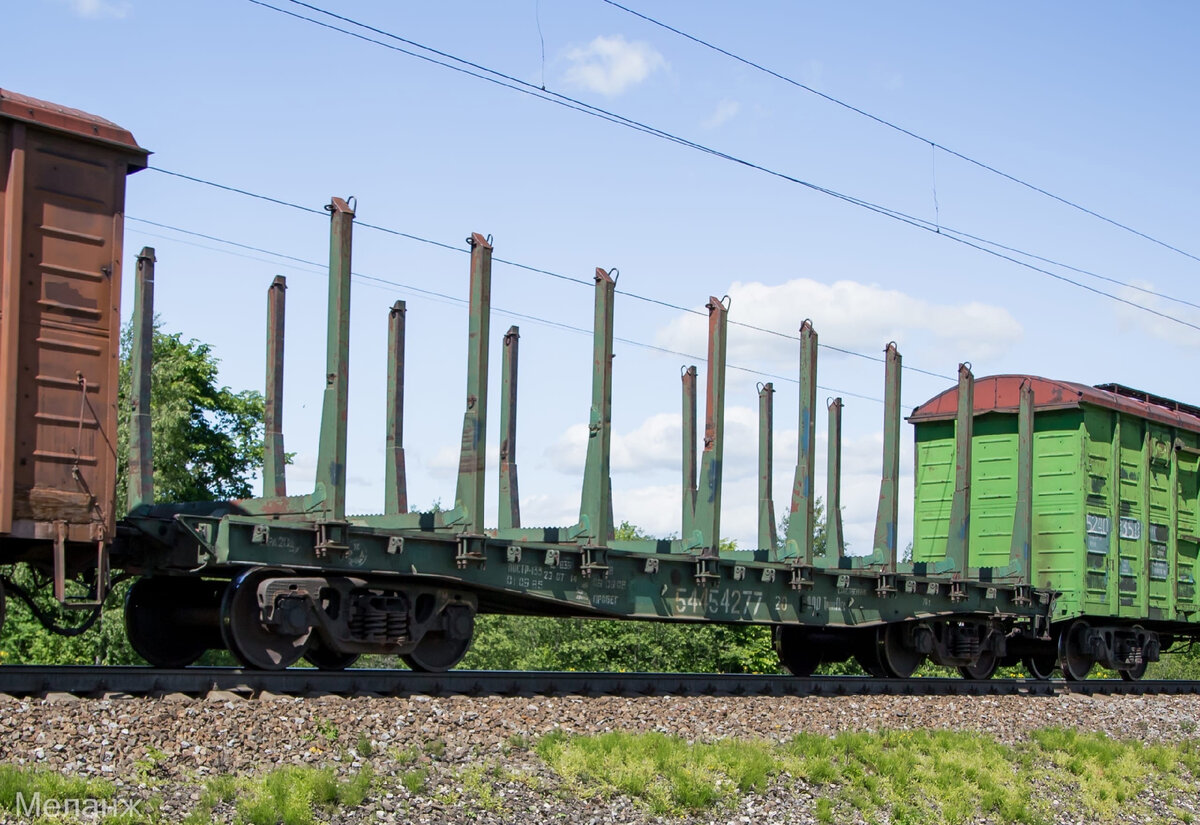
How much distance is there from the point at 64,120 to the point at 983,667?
13915 mm

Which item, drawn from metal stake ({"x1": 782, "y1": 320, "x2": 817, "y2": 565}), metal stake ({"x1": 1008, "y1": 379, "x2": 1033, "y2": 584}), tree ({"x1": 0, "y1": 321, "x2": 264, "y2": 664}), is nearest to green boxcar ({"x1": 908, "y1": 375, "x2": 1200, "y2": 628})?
metal stake ({"x1": 1008, "y1": 379, "x2": 1033, "y2": 584})

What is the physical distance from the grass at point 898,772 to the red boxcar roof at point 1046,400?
7.00 metres

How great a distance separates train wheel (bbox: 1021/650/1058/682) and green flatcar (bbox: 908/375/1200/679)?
0.10ft

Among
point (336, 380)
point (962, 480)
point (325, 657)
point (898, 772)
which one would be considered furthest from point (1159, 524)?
point (336, 380)

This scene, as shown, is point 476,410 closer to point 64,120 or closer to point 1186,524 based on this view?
point 64,120

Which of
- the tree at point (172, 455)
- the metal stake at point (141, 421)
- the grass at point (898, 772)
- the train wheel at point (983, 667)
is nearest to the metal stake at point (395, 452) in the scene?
the metal stake at point (141, 421)

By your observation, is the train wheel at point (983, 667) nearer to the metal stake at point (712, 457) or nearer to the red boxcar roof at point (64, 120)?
the metal stake at point (712, 457)

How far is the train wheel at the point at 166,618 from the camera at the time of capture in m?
11.9

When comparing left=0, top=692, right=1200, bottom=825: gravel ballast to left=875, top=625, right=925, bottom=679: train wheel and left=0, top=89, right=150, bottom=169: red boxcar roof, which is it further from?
left=875, top=625, right=925, bottom=679: train wheel

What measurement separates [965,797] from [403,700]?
449 centimetres

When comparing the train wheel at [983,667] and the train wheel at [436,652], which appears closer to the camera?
the train wheel at [436,652]

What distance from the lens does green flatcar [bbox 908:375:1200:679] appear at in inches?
718

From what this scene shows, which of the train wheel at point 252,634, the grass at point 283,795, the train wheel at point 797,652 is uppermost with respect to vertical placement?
the train wheel at point 252,634

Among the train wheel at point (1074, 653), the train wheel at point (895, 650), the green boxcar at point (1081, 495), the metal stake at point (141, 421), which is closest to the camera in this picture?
the metal stake at point (141, 421)
